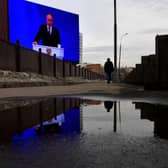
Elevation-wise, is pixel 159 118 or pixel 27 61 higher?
pixel 27 61

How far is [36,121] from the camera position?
672 centimetres

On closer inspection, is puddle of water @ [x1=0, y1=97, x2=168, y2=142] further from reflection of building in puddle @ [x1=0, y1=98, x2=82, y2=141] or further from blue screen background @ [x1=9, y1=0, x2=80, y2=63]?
blue screen background @ [x1=9, y1=0, x2=80, y2=63]

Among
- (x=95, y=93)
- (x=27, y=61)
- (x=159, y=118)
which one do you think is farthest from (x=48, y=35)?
(x=159, y=118)

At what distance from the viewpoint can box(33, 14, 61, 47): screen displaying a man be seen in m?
55.1

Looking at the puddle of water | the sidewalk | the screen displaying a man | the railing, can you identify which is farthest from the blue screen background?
the puddle of water

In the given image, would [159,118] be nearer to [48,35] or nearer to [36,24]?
[36,24]

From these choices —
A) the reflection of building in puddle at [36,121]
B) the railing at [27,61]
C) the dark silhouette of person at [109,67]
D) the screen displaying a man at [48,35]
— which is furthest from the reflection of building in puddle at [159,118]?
the screen displaying a man at [48,35]

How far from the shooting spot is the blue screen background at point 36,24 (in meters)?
49.2

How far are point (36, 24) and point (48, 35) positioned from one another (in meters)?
4.05

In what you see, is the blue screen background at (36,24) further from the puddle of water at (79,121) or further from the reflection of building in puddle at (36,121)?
the puddle of water at (79,121)

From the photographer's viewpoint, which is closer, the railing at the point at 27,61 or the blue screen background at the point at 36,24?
the railing at the point at 27,61

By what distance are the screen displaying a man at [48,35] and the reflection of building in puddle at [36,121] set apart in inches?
1833

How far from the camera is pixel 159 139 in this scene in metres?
4.88

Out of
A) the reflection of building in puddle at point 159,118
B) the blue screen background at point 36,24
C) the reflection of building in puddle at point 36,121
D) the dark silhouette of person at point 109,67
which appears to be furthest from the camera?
the blue screen background at point 36,24
